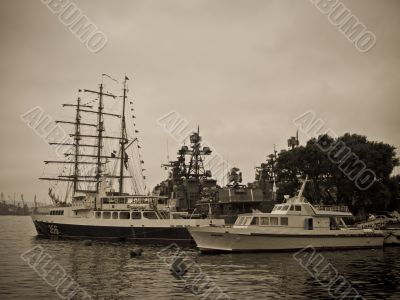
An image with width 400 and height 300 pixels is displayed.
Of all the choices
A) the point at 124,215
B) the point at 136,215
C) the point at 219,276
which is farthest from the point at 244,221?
the point at 124,215

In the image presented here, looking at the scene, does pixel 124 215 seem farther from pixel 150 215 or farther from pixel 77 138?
pixel 77 138

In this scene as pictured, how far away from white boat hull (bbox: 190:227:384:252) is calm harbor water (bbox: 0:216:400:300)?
1.03 metres

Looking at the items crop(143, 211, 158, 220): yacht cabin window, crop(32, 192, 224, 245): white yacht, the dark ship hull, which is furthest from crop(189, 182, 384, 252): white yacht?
crop(143, 211, 158, 220): yacht cabin window

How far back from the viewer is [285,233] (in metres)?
36.8

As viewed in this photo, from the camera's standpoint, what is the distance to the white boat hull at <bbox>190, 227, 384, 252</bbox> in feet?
120

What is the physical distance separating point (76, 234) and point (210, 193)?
30867 mm

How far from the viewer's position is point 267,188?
95.1m

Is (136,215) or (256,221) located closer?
(256,221)

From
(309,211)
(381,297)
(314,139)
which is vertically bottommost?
(381,297)

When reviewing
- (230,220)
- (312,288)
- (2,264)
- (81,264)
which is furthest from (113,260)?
(230,220)

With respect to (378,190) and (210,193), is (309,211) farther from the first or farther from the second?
(210,193)

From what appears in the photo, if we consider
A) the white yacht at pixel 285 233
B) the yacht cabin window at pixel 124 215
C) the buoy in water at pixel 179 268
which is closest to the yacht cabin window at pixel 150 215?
the yacht cabin window at pixel 124 215

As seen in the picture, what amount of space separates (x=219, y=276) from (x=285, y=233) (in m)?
12.4

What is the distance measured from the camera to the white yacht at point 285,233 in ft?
120
